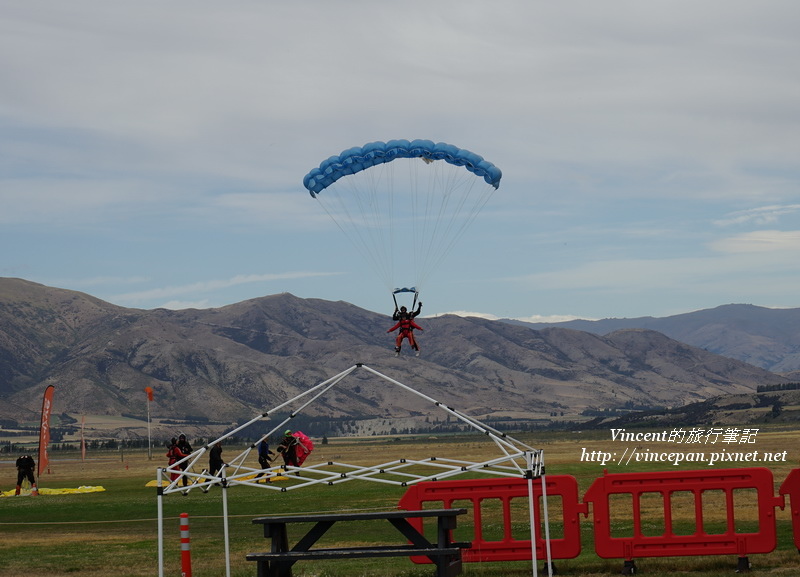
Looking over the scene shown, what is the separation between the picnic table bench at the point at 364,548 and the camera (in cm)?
1588

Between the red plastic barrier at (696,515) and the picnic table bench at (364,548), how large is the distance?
105 inches

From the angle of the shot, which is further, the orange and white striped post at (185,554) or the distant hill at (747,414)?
the distant hill at (747,414)

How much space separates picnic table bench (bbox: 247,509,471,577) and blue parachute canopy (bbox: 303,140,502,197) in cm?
943

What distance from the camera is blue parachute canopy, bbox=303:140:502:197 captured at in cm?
2336

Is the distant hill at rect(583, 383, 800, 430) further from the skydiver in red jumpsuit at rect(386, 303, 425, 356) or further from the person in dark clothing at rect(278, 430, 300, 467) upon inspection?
the skydiver in red jumpsuit at rect(386, 303, 425, 356)

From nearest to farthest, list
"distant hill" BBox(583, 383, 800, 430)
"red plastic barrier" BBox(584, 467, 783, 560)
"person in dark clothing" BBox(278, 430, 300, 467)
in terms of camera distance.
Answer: "red plastic barrier" BBox(584, 467, 783, 560) → "person in dark clothing" BBox(278, 430, 300, 467) → "distant hill" BBox(583, 383, 800, 430)

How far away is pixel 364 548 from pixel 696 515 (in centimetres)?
576

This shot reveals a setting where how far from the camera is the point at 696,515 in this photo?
17859 millimetres

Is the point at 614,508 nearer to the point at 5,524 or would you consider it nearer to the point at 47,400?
the point at 5,524

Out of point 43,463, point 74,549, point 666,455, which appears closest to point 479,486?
point 74,549

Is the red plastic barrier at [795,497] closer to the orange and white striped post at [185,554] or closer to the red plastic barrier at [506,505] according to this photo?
the red plastic barrier at [506,505]

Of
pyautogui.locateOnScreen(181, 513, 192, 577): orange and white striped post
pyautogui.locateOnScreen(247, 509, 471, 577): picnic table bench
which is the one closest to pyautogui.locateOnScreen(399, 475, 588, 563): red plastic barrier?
pyautogui.locateOnScreen(247, 509, 471, 577): picnic table bench

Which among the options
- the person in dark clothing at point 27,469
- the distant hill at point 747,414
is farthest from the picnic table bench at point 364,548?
the distant hill at point 747,414

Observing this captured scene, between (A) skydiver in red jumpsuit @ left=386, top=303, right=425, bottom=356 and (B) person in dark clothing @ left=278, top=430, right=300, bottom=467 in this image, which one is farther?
(B) person in dark clothing @ left=278, top=430, right=300, bottom=467
